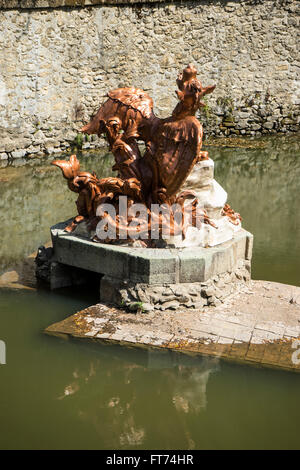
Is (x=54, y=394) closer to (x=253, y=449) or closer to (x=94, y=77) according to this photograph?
(x=253, y=449)

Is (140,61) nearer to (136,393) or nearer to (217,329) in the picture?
(217,329)

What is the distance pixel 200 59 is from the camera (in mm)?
15023

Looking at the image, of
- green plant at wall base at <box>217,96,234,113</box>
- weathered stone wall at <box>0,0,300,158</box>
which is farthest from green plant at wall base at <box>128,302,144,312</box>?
green plant at wall base at <box>217,96,234,113</box>

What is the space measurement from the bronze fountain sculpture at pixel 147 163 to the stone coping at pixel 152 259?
18cm

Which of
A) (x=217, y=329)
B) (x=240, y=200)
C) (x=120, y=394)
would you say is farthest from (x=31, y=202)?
(x=120, y=394)

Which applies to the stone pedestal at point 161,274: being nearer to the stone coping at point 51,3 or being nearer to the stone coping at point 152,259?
the stone coping at point 152,259

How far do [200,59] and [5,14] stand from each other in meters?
5.04

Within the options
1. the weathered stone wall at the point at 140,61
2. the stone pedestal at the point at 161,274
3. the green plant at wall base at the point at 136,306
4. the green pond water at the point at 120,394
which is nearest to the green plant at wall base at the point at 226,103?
the weathered stone wall at the point at 140,61

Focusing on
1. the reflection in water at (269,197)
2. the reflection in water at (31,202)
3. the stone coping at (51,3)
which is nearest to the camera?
the reflection in water at (269,197)

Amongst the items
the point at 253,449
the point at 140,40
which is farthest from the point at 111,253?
the point at 140,40

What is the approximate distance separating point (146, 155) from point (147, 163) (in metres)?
0.09

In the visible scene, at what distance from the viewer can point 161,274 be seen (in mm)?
5816

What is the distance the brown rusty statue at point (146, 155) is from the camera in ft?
19.3

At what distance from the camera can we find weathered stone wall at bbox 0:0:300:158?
1295 centimetres
